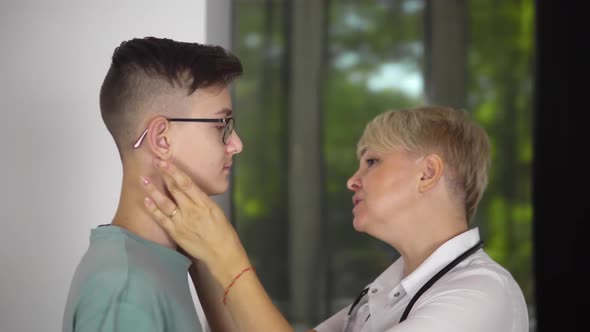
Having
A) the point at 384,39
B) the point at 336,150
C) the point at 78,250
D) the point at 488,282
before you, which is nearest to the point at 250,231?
the point at 336,150

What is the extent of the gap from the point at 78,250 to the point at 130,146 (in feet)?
2.32

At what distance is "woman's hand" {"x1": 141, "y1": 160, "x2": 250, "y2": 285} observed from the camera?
1381 millimetres

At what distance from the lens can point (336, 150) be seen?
531cm

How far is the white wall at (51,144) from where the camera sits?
6.61 ft

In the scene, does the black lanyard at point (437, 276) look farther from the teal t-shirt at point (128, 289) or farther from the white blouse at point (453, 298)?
the teal t-shirt at point (128, 289)

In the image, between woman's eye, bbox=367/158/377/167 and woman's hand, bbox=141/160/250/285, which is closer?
woman's hand, bbox=141/160/250/285

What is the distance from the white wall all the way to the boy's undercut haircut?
1.85ft

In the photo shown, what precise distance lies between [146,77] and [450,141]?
2.78 ft

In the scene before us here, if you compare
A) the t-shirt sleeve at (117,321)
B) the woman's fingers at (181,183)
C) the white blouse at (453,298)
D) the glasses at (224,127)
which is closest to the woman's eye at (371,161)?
the white blouse at (453,298)

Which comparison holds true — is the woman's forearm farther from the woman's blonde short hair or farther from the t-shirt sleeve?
the woman's blonde short hair

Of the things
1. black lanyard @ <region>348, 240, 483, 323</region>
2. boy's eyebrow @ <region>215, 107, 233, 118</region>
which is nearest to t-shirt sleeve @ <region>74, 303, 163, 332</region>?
boy's eyebrow @ <region>215, 107, 233, 118</region>

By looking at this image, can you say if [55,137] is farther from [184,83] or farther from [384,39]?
[384,39]

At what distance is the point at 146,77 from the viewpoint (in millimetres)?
1441

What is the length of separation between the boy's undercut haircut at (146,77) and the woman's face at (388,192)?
2.02ft
